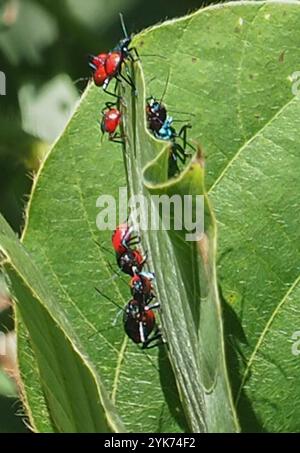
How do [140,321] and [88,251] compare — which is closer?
[140,321]

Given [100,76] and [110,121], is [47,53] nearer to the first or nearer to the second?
[100,76]

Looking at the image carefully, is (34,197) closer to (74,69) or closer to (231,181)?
(231,181)

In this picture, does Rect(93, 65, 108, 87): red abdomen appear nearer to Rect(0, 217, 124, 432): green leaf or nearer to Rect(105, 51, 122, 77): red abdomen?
Rect(105, 51, 122, 77): red abdomen

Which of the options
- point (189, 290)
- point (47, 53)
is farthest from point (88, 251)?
point (47, 53)

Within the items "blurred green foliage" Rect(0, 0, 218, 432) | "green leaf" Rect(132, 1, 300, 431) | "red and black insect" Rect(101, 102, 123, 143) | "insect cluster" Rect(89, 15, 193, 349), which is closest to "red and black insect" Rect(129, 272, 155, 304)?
"insect cluster" Rect(89, 15, 193, 349)

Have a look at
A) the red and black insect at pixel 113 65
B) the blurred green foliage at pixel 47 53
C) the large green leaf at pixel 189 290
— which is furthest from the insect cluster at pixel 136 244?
the blurred green foliage at pixel 47 53

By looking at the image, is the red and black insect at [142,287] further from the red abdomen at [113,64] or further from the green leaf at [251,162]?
the red abdomen at [113,64]
